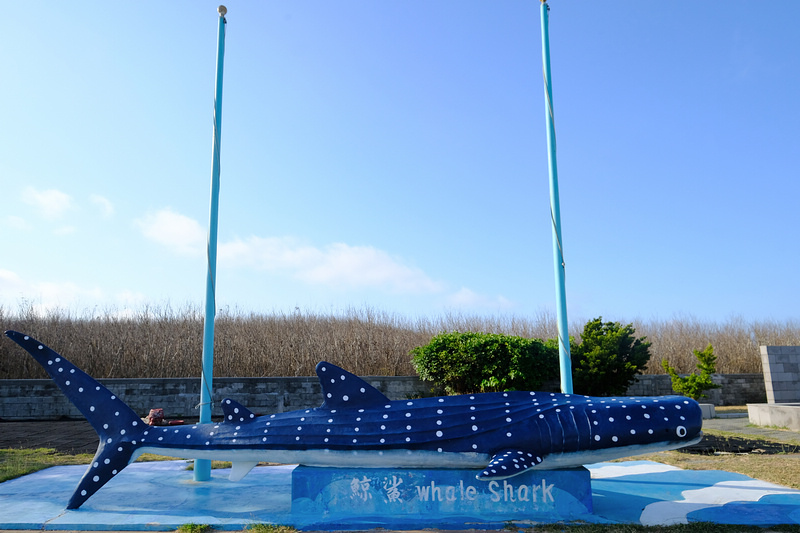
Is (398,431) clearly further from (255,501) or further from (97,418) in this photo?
(97,418)

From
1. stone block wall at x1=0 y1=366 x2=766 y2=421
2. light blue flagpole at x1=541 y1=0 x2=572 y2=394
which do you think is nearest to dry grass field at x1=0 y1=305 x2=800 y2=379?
stone block wall at x1=0 y1=366 x2=766 y2=421

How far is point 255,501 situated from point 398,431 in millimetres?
2147

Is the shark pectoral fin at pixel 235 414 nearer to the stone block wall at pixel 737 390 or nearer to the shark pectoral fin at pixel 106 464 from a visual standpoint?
the shark pectoral fin at pixel 106 464

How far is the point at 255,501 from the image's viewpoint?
6.29 meters

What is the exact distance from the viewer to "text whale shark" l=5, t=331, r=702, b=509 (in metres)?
5.44

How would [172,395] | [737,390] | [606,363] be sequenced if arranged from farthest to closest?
[737,390] < [172,395] < [606,363]

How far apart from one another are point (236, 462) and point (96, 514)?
159 cm

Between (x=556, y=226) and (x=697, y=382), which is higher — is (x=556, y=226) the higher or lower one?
the higher one

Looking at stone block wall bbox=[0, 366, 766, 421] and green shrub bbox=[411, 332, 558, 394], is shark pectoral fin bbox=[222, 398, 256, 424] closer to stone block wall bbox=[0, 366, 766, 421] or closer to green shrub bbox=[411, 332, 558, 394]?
green shrub bbox=[411, 332, 558, 394]

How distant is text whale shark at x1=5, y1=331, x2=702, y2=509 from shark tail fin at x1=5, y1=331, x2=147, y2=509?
0.01 metres

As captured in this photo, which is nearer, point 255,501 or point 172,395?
point 255,501

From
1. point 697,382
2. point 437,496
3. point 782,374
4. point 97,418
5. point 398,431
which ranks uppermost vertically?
point 97,418

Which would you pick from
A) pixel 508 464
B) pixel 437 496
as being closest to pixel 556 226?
pixel 508 464

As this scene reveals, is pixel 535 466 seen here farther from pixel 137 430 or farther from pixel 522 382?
pixel 522 382
